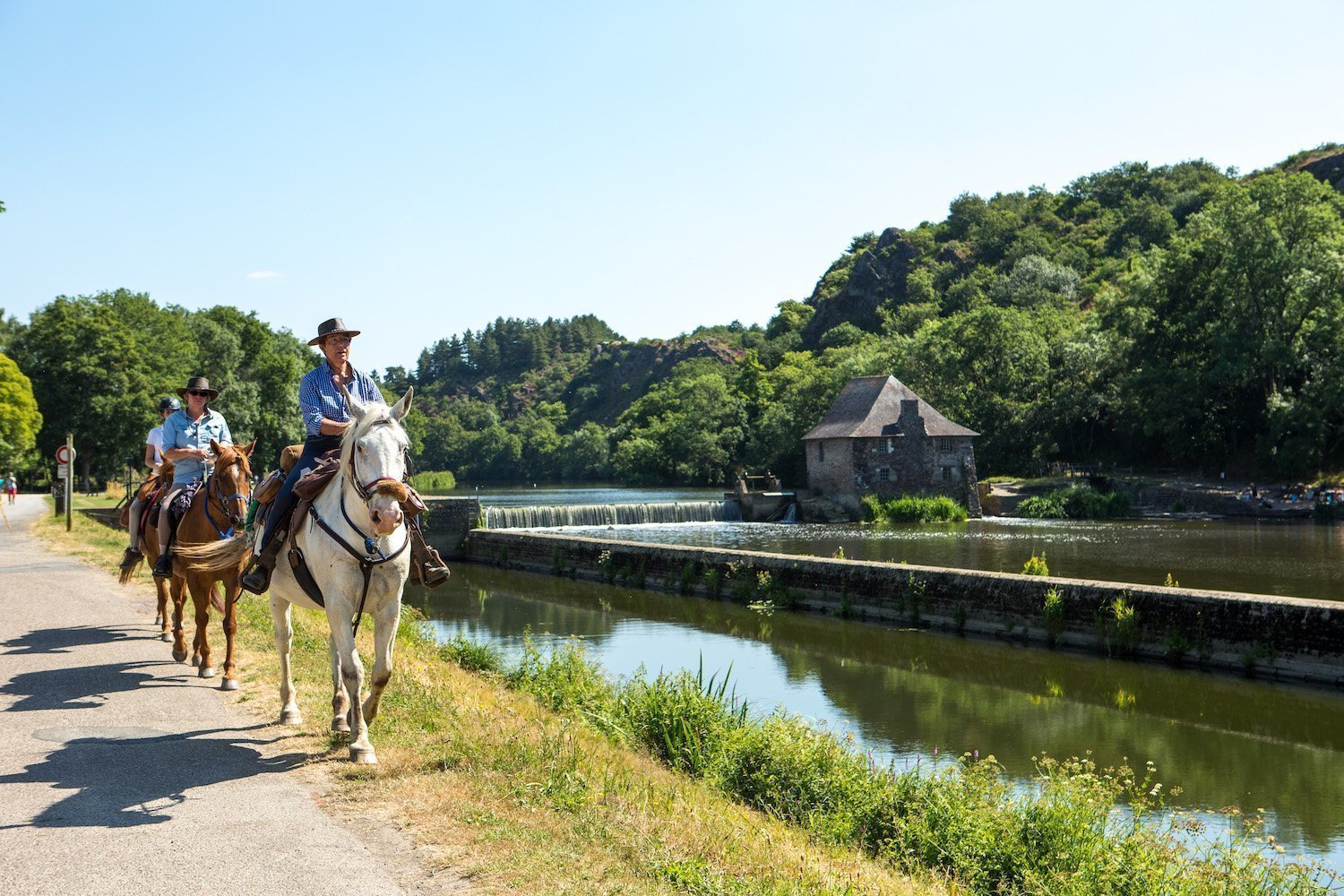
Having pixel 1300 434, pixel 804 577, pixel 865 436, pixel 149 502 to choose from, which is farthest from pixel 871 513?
pixel 149 502

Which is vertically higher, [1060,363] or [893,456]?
[1060,363]

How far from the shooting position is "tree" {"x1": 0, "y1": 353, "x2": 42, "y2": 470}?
45.4 meters

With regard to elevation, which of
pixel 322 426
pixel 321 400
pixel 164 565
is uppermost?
pixel 321 400

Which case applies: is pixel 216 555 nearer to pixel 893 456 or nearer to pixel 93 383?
pixel 893 456

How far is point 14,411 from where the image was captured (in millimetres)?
45562

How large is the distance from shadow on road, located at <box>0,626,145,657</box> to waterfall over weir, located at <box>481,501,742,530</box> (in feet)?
97.7

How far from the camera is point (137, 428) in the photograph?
177 feet

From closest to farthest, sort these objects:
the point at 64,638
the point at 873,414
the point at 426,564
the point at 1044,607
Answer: the point at 426,564 < the point at 64,638 < the point at 1044,607 < the point at 873,414

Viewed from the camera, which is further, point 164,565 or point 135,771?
point 164,565

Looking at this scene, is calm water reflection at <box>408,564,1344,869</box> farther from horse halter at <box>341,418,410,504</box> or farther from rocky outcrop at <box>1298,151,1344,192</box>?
rocky outcrop at <box>1298,151,1344,192</box>

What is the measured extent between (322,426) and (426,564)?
1.30 meters

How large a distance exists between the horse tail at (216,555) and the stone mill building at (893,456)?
145 ft

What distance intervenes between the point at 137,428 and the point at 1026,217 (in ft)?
363

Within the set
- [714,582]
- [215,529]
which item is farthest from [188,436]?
[714,582]
